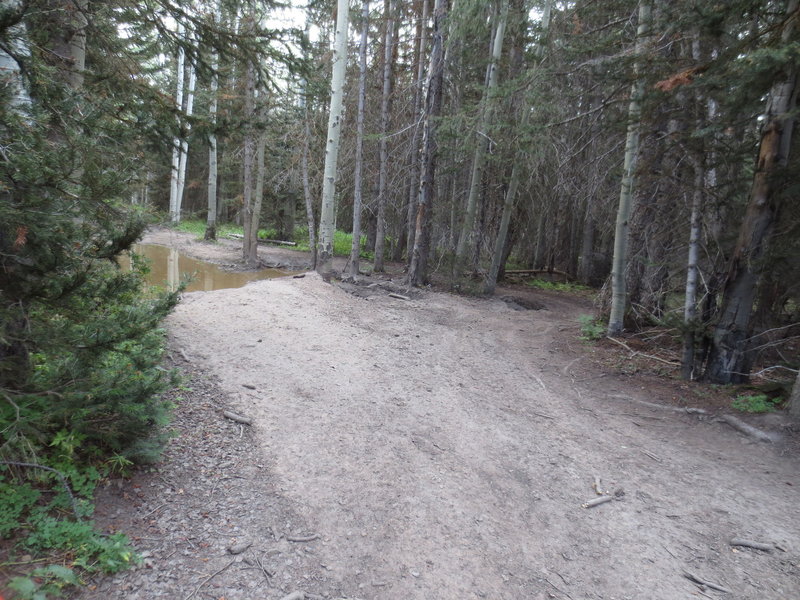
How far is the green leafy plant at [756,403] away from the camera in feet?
18.4

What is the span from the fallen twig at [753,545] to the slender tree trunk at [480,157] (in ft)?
30.3

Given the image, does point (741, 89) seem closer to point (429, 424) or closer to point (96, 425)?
point (429, 424)

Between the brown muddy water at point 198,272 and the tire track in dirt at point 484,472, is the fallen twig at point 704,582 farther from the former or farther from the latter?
the brown muddy water at point 198,272

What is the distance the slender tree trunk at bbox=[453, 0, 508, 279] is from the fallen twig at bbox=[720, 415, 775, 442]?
781 centimetres

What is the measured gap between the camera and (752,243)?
19.4ft

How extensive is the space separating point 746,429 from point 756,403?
1.98 ft

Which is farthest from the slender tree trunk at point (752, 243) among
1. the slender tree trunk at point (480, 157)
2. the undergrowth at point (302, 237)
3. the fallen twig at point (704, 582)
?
the undergrowth at point (302, 237)

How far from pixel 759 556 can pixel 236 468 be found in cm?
413

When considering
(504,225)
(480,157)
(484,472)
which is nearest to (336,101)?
(480,157)

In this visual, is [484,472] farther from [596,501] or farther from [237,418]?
[237,418]

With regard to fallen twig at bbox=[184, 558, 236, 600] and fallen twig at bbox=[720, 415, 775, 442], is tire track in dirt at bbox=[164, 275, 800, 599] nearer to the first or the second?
fallen twig at bbox=[720, 415, 775, 442]

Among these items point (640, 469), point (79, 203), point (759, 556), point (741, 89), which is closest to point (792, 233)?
point (741, 89)

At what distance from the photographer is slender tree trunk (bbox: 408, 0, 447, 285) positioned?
12242 millimetres

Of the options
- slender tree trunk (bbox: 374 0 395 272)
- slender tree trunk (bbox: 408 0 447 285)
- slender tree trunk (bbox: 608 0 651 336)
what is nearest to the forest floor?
slender tree trunk (bbox: 608 0 651 336)
